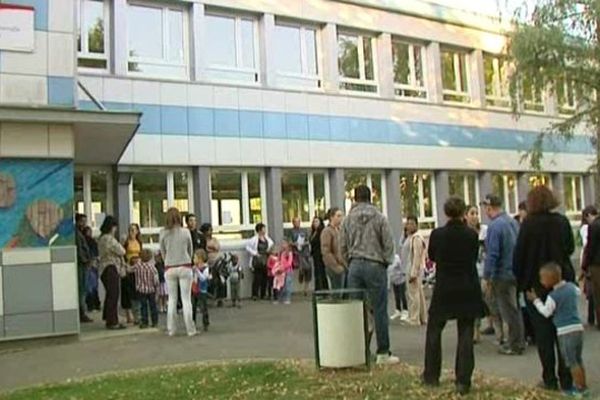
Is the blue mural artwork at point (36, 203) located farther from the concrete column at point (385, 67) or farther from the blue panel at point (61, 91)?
the concrete column at point (385, 67)

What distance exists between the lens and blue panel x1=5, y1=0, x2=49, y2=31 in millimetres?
11239

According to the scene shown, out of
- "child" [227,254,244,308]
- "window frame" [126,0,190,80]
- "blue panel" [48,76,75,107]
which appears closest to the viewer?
"blue panel" [48,76,75,107]

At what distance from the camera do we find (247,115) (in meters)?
19.4

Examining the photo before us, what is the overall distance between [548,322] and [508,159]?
65.1ft

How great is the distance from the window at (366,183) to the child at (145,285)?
9744mm

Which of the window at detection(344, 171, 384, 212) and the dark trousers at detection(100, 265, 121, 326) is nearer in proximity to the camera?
the dark trousers at detection(100, 265, 121, 326)

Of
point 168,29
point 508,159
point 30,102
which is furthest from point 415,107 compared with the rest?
point 30,102

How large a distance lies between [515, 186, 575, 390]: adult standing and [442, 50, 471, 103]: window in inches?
700

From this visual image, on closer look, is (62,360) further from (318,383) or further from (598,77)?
(598,77)

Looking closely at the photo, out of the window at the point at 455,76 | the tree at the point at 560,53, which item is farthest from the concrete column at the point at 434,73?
the tree at the point at 560,53

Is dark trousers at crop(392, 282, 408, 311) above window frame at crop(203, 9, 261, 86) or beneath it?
beneath

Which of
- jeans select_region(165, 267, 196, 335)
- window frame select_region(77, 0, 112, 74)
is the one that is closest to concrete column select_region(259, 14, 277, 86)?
window frame select_region(77, 0, 112, 74)

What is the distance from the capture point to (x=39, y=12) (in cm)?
1130

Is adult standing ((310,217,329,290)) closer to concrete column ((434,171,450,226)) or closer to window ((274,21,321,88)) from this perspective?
window ((274,21,321,88))
